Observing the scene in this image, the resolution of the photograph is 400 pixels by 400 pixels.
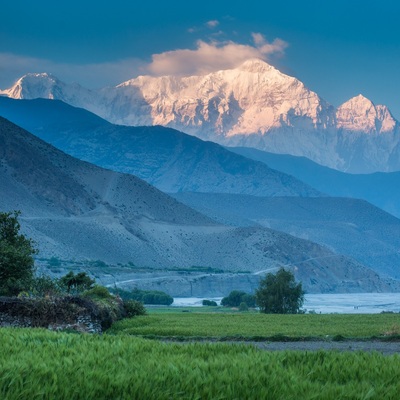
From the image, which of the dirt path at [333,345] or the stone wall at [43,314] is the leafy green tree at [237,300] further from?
the dirt path at [333,345]

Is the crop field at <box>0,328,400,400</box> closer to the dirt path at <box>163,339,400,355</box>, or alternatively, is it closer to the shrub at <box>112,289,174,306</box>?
the dirt path at <box>163,339,400,355</box>

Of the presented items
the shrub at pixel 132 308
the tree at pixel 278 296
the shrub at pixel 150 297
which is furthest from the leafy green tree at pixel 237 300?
the shrub at pixel 132 308

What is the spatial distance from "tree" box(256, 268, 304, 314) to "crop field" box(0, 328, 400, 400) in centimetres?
6244

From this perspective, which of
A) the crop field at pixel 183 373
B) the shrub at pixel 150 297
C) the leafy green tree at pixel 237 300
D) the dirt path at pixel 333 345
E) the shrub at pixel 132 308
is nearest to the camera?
the crop field at pixel 183 373

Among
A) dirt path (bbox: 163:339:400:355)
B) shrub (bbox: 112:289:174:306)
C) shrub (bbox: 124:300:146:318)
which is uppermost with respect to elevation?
shrub (bbox: 124:300:146:318)

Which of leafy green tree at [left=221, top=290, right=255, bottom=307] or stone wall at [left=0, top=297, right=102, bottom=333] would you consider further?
leafy green tree at [left=221, top=290, right=255, bottom=307]

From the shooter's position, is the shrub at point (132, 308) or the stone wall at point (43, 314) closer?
the stone wall at point (43, 314)

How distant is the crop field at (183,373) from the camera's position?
13.3 meters

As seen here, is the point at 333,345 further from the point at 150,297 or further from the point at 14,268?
the point at 150,297

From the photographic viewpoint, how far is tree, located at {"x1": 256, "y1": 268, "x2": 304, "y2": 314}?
80500 mm

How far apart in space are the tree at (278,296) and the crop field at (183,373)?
6244 cm

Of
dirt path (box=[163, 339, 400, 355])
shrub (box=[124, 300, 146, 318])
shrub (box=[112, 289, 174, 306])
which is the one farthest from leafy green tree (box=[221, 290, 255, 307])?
dirt path (box=[163, 339, 400, 355])

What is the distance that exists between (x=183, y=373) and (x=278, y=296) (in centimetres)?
6694

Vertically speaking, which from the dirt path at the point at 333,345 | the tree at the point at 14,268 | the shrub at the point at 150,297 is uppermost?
the tree at the point at 14,268
